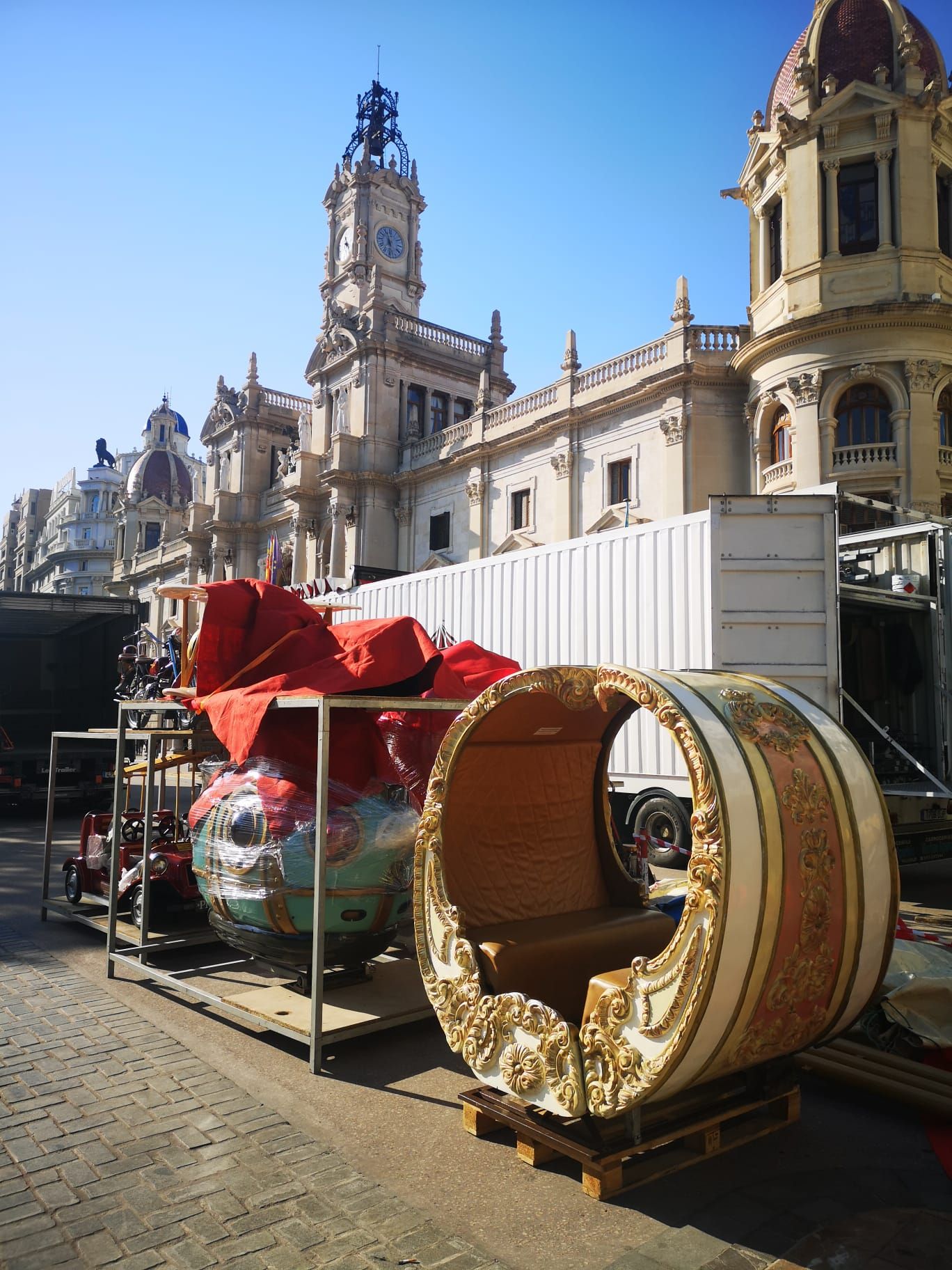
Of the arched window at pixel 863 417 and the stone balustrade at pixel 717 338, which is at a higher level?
the stone balustrade at pixel 717 338

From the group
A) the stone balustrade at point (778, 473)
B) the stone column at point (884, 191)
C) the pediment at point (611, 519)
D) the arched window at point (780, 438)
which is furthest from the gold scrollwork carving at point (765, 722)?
the pediment at point (611, 519)

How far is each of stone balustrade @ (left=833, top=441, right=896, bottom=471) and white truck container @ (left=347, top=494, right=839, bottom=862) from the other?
40.8 feet

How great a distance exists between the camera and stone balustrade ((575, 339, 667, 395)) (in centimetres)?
2772

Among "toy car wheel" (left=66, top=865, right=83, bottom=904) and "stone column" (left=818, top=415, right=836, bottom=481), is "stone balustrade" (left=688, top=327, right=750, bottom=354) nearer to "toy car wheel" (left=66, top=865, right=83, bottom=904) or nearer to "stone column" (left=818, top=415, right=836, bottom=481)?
"stone column" (left=818, top=415, right=836, bottom=481)

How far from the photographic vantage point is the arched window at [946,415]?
22.7 m

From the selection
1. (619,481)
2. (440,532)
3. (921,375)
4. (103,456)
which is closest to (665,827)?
(921,375)

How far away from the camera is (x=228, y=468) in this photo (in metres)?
52.8

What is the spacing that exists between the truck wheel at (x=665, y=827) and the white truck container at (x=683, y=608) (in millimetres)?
18

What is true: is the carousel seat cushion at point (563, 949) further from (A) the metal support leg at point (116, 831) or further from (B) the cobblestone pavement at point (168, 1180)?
(A) the metal support leg at point (116, 831)

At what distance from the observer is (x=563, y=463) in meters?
30.5

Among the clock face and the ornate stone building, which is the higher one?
the clock face

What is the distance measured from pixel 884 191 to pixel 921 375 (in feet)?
18.2

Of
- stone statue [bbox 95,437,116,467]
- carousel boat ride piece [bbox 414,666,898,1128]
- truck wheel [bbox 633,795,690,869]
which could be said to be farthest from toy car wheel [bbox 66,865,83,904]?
stone statue [bbox 95,437,116,467]

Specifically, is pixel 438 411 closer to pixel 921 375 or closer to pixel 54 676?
pixel 921 375
